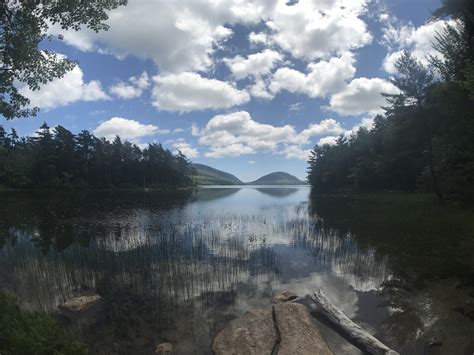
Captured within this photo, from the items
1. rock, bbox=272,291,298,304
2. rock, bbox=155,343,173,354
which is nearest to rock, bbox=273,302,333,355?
rock, bbox=272,291,298,304

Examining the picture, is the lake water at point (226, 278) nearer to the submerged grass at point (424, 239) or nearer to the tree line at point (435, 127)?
the submerged grass at point (424, 239)

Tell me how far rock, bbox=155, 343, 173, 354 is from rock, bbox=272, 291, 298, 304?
5078mm

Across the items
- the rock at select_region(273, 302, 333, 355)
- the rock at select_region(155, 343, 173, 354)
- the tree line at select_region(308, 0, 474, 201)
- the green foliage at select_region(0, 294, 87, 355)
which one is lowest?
the rock at select_region(155, 343, 173, 354)

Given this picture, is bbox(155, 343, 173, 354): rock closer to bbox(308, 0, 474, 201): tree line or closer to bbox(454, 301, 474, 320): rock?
bbox(454, 301, 474, 320): rock

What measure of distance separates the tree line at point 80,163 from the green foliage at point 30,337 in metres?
101

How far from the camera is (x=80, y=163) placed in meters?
119

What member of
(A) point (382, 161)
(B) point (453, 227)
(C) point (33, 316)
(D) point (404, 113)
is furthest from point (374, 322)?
(A) point (382, 161)

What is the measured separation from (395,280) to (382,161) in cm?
6588

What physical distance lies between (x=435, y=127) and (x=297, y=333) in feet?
139

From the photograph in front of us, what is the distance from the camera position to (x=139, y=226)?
32.3m

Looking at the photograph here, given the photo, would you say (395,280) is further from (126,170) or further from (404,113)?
(126,170)

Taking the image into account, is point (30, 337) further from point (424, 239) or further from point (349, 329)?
point (424, 239)

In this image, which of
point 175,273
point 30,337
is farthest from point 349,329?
point 175,273

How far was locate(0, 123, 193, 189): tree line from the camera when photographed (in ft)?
347
